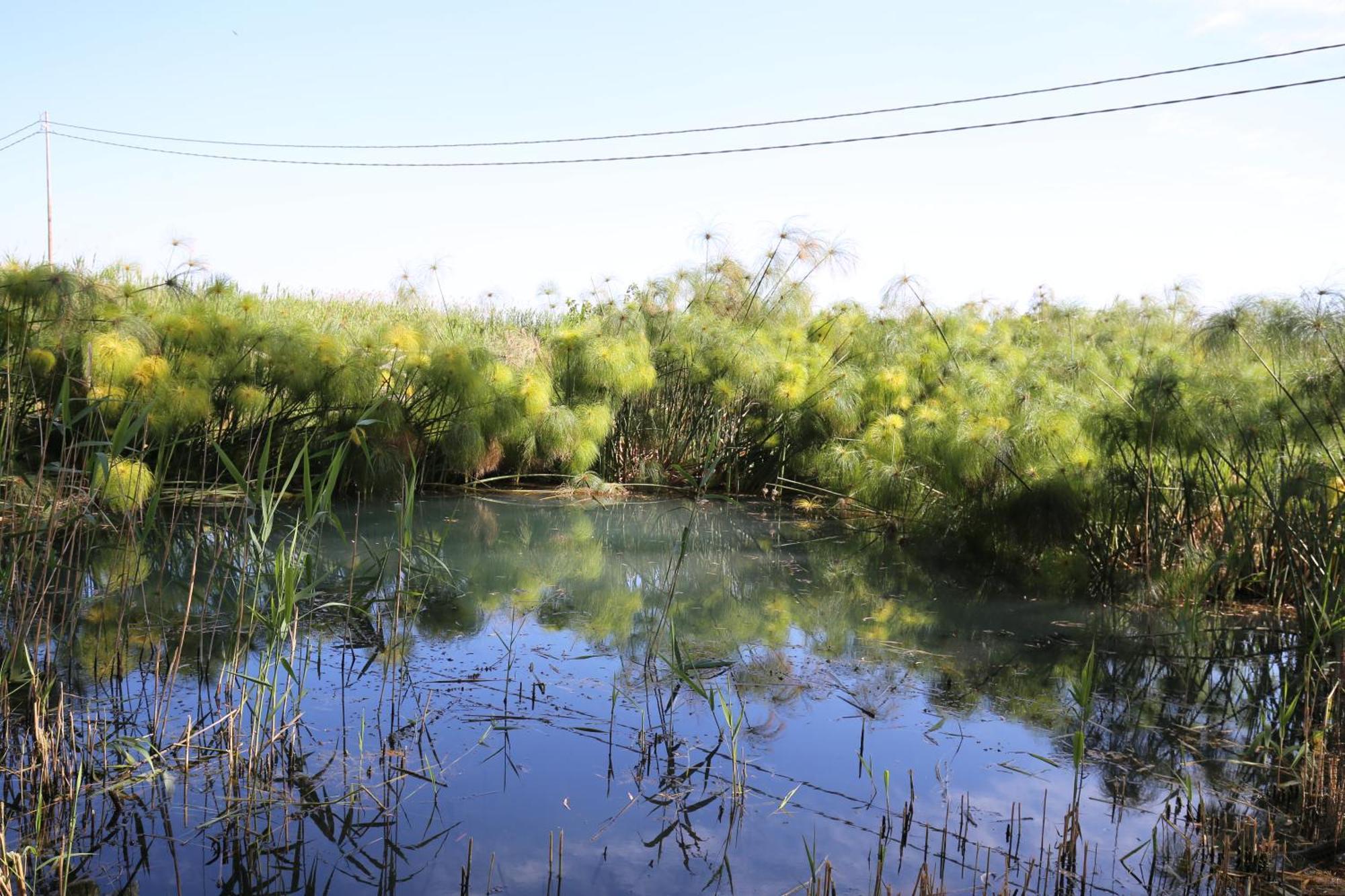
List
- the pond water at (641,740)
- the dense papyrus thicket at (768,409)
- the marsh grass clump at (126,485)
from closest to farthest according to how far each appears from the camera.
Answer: the pond water at (641,740)
the dense papyrus thicket at (768,409)
the marsh grass clump at (126,485)

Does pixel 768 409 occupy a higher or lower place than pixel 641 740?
higher

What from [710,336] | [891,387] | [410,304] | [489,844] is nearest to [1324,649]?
[489,844]

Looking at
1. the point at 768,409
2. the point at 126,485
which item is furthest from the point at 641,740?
the point at 768,409

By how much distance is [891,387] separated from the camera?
29.8 feet

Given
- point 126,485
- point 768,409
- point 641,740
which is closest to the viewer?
point 641,740

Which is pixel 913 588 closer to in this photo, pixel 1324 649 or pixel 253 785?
pixel 1324 649

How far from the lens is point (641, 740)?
3.55 m

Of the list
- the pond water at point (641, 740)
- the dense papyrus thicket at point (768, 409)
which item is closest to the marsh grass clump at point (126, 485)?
the dense papyrus thicket at point (768, 409)

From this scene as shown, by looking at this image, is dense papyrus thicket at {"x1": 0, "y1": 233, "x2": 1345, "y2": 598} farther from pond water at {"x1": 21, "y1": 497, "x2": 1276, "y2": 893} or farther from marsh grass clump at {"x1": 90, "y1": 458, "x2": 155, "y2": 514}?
pond water at {"x1": 21, "y1": 497, "x2": 1276, "y2": 893}

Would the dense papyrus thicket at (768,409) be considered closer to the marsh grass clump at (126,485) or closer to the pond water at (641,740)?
the marsh grass clump at (126,485)

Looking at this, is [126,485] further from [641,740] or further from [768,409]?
[768,409]

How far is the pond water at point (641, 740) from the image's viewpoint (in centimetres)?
273

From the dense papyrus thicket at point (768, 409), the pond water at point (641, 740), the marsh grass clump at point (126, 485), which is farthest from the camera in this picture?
the marsh grass clump at point (126, 485)

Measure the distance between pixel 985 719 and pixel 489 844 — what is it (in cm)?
196
